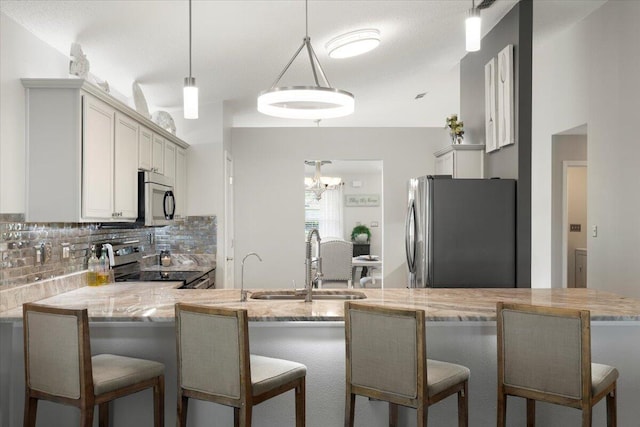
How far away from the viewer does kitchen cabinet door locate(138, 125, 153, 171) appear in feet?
14.3

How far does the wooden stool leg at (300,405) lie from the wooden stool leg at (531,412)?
3.37 ft

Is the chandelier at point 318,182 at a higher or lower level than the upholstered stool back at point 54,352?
higher

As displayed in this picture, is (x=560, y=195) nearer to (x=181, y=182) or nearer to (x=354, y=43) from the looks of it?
(x=354, y=43)

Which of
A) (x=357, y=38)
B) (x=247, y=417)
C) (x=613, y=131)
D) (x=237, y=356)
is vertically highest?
(x=357, y=38)

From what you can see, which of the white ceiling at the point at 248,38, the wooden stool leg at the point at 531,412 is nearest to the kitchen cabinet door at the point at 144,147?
the white ceiling at the point at 248,38

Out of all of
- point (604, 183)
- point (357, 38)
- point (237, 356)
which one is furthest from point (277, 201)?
point (237, 356)

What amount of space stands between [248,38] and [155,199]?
60.9 inches

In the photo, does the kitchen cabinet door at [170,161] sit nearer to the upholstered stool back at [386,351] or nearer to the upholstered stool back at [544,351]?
the upholstered stool back at [386,351]

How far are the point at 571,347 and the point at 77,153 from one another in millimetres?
2732

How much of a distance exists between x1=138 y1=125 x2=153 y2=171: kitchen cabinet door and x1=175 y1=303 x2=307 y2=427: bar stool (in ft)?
7.63

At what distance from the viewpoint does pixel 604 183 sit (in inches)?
186

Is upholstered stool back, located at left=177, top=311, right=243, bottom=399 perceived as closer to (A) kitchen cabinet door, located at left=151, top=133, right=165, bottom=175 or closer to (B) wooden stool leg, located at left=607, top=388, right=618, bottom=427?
(B) wooden stool leg, located at left=607, top=388, right=618, bottom=427

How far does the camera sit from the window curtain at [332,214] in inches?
520

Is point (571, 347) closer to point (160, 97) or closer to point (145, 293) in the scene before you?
point (145, 293)
